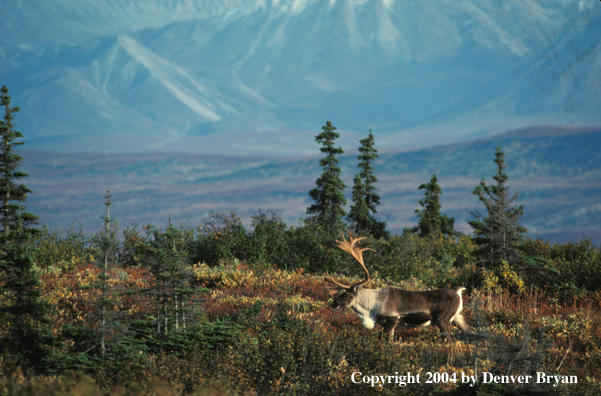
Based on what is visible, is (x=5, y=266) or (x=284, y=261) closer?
(x=5, y=266)

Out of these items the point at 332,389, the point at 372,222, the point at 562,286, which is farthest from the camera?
the point at 372,222

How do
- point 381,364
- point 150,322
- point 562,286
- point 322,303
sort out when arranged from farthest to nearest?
point 562,286
point 322,303
point 150,322
point 381,364

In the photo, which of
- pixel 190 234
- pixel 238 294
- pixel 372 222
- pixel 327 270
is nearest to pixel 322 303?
pixel 238 294

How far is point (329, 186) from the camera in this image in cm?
2969

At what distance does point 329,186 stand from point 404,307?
1961 centimetres

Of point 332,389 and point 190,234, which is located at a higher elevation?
point 190,234

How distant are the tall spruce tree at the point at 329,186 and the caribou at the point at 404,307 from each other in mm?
18871

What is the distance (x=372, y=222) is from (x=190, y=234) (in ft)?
54.2

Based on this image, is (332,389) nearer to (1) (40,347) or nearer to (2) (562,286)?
(1) (40,347)

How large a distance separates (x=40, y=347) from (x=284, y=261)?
12901 mm

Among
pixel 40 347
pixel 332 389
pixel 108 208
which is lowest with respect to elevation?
pixel 332 389

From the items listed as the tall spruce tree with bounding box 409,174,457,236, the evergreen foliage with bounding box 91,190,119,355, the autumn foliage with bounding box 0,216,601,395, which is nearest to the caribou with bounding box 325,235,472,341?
the autumn foliage with bounding box 0,216,601,395

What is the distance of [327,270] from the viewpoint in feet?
64.8

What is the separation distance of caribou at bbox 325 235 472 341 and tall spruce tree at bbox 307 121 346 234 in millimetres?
18871
